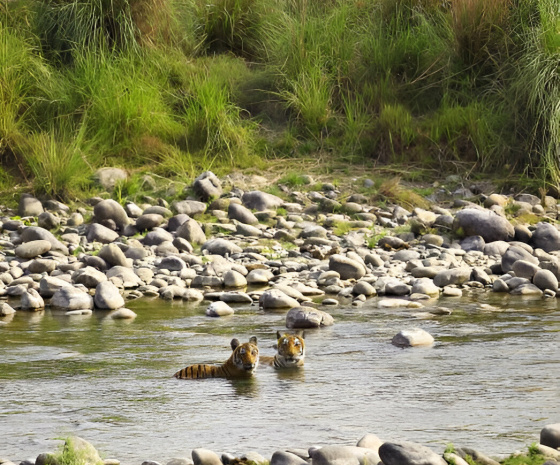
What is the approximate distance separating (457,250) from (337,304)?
2.13m

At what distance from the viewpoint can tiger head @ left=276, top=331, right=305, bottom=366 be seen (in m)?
4.90

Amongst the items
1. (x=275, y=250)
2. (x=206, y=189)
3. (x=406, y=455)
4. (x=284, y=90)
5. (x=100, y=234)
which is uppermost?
(x=284, y=90)

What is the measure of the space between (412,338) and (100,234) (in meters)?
4.34

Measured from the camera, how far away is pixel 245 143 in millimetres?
11203

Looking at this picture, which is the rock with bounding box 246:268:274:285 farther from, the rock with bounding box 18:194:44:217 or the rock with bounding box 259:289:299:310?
the rock with bounding box 18:194:44:217

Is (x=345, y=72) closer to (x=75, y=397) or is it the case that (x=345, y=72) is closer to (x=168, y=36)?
(x=168, y=36)

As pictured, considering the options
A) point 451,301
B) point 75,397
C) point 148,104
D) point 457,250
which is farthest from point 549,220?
point 75,397

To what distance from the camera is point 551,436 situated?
134 inches

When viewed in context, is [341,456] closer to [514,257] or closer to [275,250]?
[514,257]

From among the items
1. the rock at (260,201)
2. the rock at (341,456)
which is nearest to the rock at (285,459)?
the rock at (341,456)

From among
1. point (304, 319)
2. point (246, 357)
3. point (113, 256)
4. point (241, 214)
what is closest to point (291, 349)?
point (246, 357)

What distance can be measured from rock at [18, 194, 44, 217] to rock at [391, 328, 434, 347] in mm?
5371

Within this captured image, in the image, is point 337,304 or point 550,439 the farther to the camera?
point 337,304

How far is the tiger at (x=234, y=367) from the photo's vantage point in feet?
15.5
